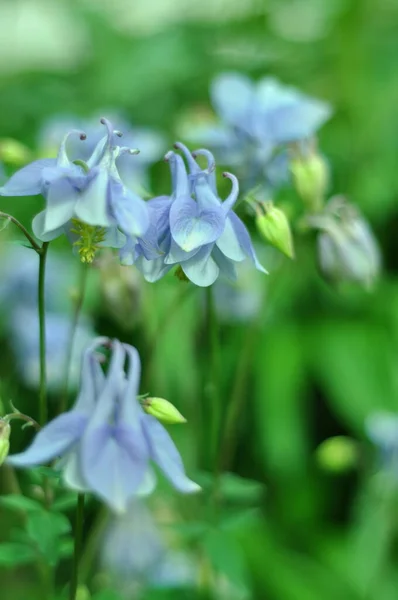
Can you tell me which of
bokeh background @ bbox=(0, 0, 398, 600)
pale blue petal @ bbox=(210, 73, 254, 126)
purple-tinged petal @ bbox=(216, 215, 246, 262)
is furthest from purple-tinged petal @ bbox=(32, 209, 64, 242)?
pale blue petal @ bbox=(210, 73, 254, 126)

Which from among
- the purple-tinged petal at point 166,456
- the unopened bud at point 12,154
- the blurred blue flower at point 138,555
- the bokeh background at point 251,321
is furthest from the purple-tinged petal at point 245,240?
the blurred blue flower at point 138,555

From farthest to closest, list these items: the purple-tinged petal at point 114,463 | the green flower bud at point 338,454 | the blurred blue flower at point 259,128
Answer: the green flower bud at point 338,454
the blurred blue flower at point 259,128
the purple-tinged petal at point 114,463

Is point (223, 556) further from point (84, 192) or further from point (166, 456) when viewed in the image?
point (84, 192)

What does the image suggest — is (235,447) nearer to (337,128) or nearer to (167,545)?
(167,545)

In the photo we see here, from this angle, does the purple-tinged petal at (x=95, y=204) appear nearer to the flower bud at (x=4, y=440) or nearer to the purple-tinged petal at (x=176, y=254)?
the purple-tinged petal at (x=176, y=254)

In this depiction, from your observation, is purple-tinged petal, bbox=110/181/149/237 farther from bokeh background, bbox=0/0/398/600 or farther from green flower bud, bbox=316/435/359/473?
green flower bud, bbox=316/435/359/473

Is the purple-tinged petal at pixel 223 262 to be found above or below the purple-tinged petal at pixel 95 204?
below
